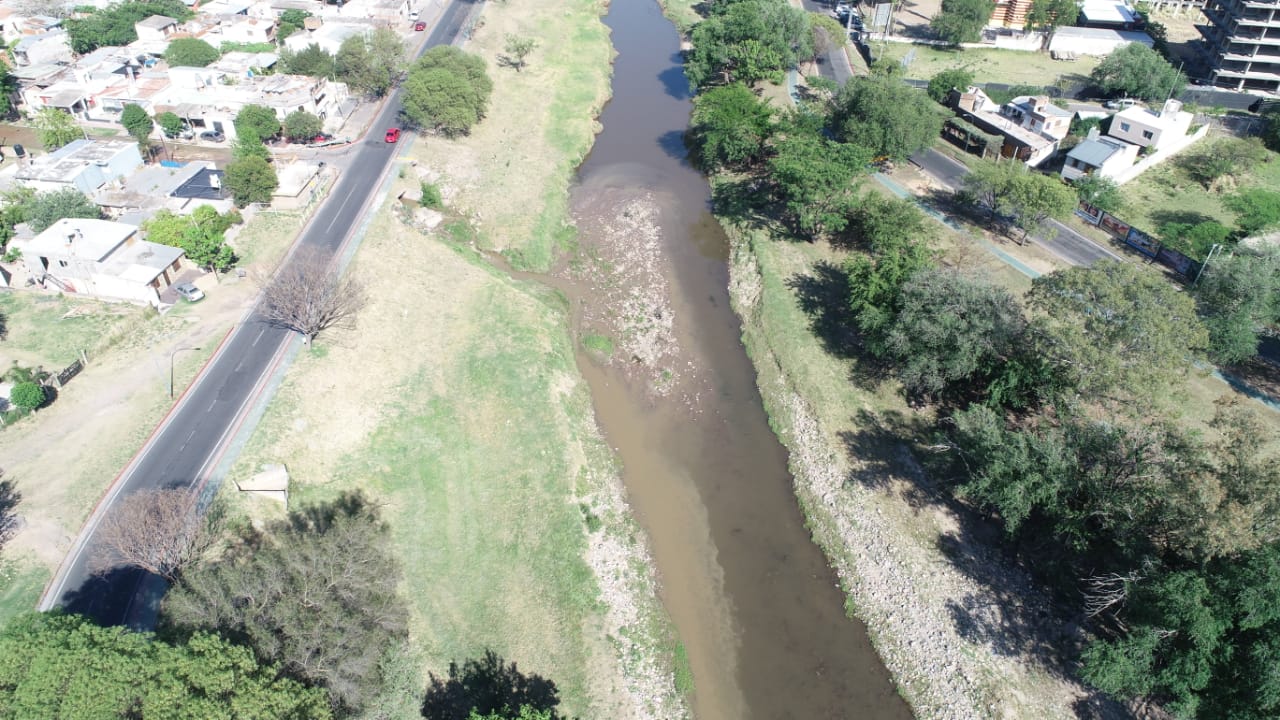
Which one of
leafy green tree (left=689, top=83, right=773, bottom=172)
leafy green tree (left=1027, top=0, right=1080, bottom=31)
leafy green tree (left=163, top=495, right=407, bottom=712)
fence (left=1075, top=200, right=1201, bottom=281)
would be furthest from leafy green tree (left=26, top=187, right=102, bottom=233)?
leafy green tree (left=1027, top=0, right=1080, bottom=31)

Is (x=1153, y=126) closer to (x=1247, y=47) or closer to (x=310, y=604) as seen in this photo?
(x=1247, y=47)

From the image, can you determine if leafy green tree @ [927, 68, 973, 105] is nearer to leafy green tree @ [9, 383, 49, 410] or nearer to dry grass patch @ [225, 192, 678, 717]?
dry grass patch @ [225, 192, 678, 717]

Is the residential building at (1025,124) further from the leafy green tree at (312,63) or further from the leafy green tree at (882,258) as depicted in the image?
the leafy green tree at (312,63)

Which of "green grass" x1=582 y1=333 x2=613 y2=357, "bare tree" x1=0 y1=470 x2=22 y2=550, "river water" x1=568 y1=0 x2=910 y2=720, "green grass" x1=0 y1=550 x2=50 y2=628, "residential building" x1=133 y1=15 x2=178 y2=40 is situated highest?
"residential building" x1=133 y1=15 x2=178 y2=40

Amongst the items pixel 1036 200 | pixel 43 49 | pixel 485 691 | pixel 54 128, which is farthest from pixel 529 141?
pixel 485 691

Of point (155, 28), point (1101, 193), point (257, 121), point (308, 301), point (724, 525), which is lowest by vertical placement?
point (724, 525)

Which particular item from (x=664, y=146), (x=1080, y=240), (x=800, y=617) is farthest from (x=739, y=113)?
(x=800, y=617)

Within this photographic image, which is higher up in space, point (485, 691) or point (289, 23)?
point (289, 23)

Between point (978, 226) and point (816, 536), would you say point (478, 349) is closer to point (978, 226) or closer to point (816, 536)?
point (816, 536)
